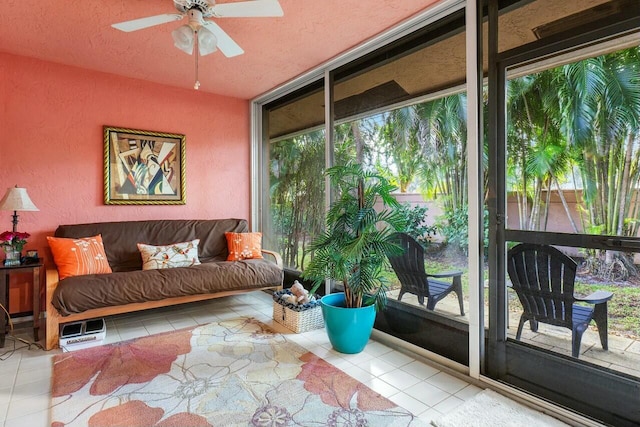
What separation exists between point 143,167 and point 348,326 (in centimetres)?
284

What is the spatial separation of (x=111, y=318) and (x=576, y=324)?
3736mm

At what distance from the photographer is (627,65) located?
165cm

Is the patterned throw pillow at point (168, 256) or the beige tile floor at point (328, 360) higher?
the patterned throw pillow at point (168, 256)

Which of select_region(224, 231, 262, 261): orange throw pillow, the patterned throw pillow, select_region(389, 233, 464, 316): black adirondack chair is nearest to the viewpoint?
select_region(389, 233, 464, 316): black adirondack chair

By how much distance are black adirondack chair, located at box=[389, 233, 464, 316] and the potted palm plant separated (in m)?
0.15

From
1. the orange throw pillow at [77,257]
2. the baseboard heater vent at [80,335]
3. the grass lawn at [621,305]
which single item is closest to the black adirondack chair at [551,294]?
the grass lawn at [621,305]

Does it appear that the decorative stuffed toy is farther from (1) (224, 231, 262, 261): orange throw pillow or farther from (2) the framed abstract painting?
(2) the framed abstract painting

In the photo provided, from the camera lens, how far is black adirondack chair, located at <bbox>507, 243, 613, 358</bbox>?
1.79 m

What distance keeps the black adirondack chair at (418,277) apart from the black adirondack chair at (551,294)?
41 cm

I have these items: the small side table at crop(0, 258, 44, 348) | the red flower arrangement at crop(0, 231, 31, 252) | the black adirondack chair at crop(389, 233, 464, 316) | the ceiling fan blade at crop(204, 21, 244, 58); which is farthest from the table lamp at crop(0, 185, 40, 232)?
the black adirondack chair at crop(389, 233, 464, 316)

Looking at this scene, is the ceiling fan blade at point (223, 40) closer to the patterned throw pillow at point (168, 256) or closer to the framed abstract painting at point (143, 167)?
the framed abstract painting at point (143, 167)

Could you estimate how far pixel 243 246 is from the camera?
3875 mm

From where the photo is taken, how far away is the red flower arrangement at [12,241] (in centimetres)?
287

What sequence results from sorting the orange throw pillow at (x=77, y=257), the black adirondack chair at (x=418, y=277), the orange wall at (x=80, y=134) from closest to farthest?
the black adirondack chair at (x=418, y=277)
the orange throw pillow at (x=77, y=257)
the orange wall at (x=80, y=134)
